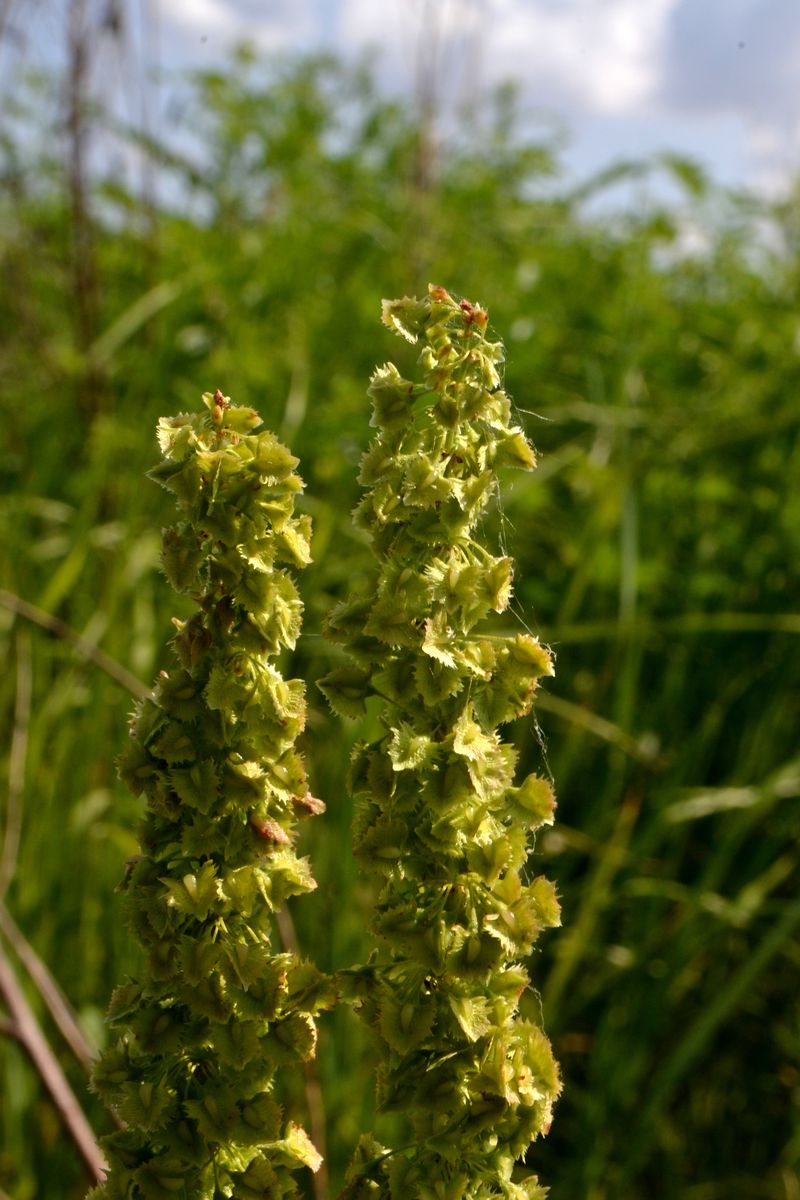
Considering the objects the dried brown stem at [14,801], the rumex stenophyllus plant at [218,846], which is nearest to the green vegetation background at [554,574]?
the dried brown stem at [14,801]

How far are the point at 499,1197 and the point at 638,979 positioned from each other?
1736 mm

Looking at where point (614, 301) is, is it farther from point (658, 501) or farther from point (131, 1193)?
point (131, 1193)

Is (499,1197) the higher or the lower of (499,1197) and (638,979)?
the higher

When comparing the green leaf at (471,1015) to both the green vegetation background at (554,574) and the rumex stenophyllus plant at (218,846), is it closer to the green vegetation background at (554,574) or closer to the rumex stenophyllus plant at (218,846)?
the rumex stenophyllus plant at (218,846)

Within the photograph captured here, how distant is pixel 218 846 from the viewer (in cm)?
53

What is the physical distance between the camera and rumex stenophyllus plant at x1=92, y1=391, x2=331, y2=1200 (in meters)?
0.53

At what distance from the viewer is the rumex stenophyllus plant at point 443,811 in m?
0.52

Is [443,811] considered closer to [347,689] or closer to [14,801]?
[347,689]

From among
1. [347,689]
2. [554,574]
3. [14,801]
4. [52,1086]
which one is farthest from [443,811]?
[554,574]

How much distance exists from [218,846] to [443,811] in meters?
0.09

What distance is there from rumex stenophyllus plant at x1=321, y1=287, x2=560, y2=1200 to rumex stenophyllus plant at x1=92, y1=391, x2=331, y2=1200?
0.03 m

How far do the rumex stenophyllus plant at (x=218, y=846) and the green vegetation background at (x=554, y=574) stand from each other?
0.77 m

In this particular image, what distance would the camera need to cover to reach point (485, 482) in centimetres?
55

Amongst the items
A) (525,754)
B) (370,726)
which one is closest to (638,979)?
(525,754)
